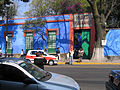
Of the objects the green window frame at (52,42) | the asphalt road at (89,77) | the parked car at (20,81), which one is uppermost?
the green window frame at (52,42)

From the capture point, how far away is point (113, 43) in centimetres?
1861

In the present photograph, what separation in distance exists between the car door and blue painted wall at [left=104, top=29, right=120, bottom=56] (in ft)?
55.2

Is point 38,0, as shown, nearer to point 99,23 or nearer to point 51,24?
point 51,24

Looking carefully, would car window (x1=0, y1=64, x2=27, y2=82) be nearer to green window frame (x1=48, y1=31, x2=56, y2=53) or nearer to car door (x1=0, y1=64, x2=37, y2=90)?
car door (x1=0, y1=64, x2=37, y2=90)

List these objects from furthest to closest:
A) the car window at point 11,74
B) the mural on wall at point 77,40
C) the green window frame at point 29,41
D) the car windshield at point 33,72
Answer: the green window frame at point 29,41
the mural on wall at point 77,40
the car windshield at point 33,72
the car window at point 11,74

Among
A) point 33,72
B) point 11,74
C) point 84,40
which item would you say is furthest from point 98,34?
point 11,74

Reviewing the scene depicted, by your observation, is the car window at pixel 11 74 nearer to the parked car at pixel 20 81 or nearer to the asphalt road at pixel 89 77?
the parked car at pixel 20 81

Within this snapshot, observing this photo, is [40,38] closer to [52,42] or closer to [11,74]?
[52,42]

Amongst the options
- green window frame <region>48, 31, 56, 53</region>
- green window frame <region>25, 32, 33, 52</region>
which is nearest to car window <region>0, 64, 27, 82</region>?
green window frame <region>48, 31, 56, 53</region>

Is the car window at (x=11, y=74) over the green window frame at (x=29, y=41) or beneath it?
beneath

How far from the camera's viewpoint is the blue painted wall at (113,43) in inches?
728

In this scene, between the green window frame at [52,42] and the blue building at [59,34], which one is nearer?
the blue building at [59,34]

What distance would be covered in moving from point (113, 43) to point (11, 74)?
17.3 metres

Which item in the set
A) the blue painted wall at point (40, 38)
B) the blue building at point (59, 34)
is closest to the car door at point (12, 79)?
the blue building at point (59, 34)
